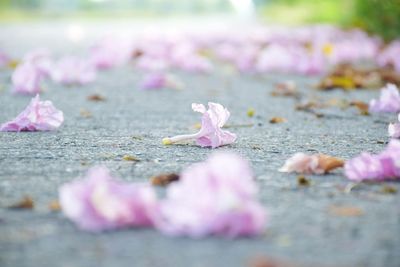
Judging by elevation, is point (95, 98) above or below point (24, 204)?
above

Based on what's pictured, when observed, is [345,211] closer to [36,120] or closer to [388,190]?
[388,190]

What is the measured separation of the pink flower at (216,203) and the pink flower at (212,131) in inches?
35.9

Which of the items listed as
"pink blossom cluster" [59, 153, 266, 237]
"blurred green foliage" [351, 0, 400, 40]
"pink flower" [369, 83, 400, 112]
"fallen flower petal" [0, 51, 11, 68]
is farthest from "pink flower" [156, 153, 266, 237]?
"blurred green foliage" [351, 0, 400, 40]

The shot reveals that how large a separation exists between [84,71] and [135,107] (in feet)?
4.32

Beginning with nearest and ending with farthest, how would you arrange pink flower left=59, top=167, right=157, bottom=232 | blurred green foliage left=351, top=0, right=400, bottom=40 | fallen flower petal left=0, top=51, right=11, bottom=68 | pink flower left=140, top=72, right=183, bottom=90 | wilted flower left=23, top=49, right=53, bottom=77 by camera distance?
pink flower left=59, top=167, right=157, bottom=232 → wilted flower left=23, top=49, right=53, bottom=77 → pink flower left=140, top=72, right=183, bottom=90 → fallen flower petal left=0, top=51, right=11, bottom=68 → blurred green foliage left=351, top=0, right=400, bottom=40

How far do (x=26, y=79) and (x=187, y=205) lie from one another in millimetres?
3001

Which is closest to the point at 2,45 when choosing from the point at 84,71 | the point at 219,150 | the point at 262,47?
A: the point at 262,47

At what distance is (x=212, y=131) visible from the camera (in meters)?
2.54

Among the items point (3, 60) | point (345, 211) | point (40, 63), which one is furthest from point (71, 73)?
point (345, 211)

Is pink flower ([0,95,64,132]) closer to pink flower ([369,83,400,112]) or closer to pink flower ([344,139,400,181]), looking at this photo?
pink flower ([344,139,400,181])

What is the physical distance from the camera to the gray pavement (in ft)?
4.66

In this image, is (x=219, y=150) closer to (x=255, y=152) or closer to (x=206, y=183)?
(x=255, y=152)

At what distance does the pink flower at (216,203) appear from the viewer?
1.46 metres

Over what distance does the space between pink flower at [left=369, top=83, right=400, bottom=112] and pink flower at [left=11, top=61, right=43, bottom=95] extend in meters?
2.03
